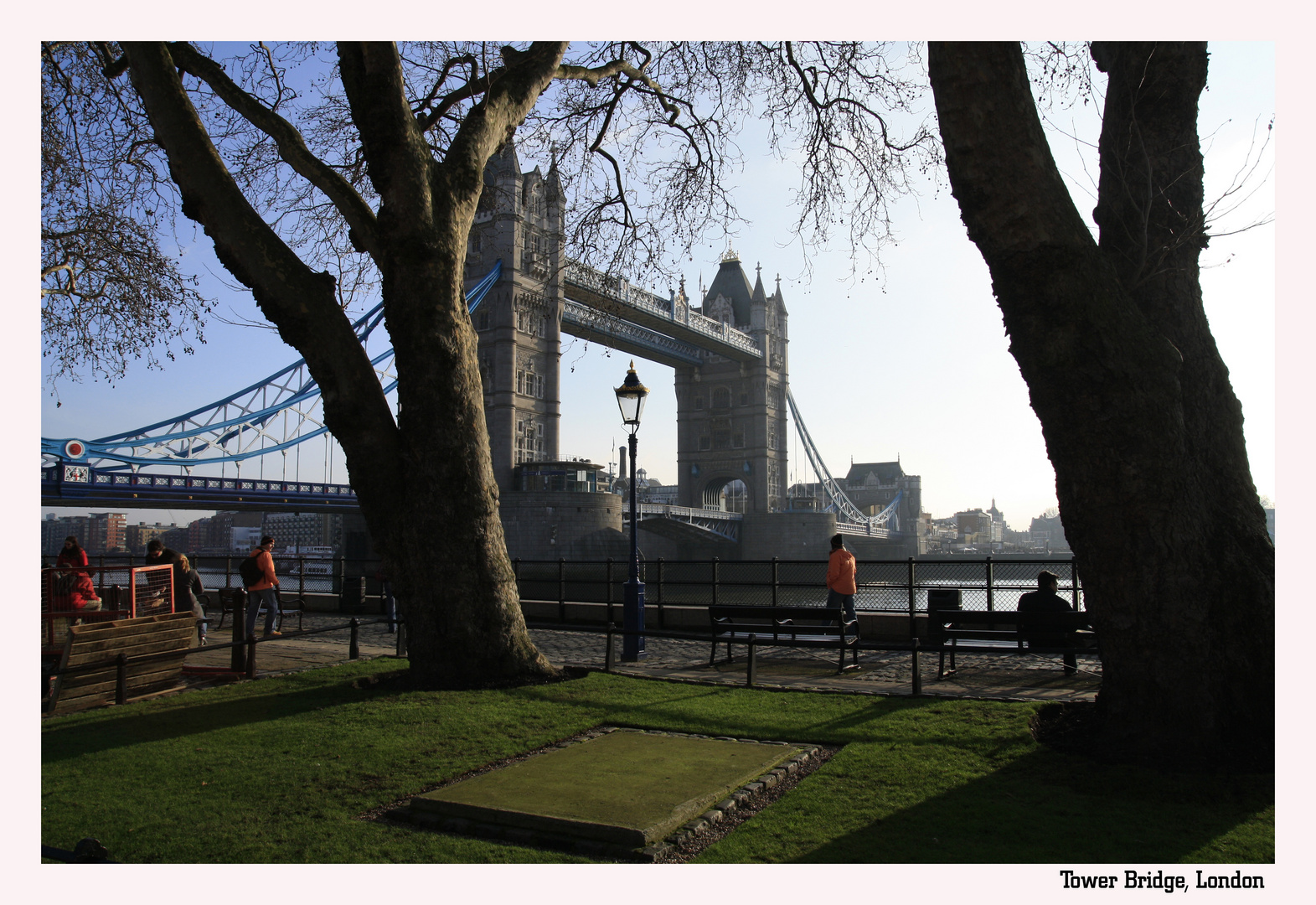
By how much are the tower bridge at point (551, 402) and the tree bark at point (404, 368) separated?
3945 millimetres

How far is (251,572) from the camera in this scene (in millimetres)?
9484

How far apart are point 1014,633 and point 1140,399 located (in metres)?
3.52

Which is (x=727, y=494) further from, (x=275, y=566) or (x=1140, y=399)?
(x=1140, y=399)

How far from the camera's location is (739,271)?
270 feet

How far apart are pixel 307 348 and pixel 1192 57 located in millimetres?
5754

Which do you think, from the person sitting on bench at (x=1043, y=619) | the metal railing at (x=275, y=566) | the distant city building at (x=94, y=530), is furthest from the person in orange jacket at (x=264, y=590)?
the distant city building at (x=94, y=530)

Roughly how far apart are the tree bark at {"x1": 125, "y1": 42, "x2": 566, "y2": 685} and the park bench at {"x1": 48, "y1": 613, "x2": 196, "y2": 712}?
1.85 meters

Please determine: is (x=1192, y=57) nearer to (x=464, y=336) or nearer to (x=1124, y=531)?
(x=1124, y=531)

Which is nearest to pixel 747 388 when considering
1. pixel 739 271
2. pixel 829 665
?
pixel 739 271

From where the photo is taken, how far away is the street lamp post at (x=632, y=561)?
895 cm

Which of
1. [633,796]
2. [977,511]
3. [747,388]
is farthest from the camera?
[977,511]

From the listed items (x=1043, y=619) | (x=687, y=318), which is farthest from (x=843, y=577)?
(x=687, y=318)

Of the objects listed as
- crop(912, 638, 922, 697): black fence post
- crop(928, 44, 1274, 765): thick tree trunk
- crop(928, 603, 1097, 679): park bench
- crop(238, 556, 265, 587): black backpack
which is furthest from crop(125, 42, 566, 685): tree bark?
crop(238, 556, 265, 587): black backpack

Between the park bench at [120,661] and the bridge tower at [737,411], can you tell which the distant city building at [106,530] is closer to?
the park bench at [120,661]
